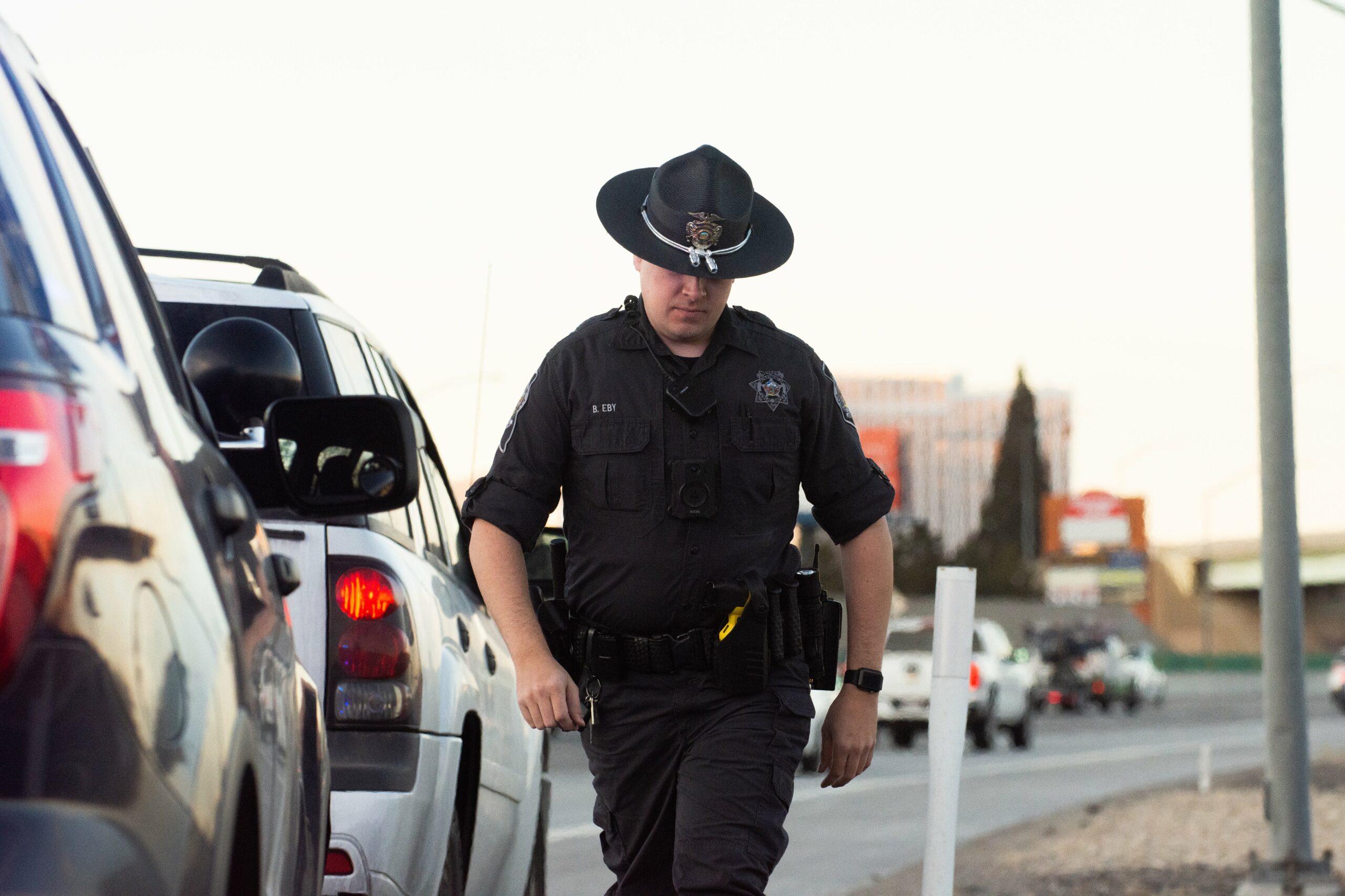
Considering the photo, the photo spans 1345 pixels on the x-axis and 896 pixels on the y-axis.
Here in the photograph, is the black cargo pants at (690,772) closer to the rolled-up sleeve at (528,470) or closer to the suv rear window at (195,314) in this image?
the rolled-up sleeve at (528,470)

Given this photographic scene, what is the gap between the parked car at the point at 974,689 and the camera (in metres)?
26.9

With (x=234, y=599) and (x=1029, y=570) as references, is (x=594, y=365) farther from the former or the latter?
(x=1029, y=570)

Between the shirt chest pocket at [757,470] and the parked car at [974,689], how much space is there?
21831 millimetres

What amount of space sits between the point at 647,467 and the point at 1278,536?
609 centimetres

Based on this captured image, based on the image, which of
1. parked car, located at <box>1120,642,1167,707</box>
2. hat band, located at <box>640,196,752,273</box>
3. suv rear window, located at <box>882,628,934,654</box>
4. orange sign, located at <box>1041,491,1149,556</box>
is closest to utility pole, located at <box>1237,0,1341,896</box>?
hat band, located at <box>640,196,752,273</box>

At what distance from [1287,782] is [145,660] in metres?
8.72

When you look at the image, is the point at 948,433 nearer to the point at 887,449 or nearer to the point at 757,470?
the point at 887,449

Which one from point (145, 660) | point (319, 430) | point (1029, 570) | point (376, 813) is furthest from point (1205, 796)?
point (1029, 570)

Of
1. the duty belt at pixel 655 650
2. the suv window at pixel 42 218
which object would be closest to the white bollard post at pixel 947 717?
the duty belt at pixel 655 650

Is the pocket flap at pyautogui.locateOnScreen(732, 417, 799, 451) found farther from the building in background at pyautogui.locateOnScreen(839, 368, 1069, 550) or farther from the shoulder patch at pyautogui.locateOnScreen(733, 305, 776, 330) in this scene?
the building in background at pyautogui.locateOnScreen(839, 368, 1069, 550)

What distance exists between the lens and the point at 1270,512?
971 centimetres

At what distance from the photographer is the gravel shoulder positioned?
33.8 feet

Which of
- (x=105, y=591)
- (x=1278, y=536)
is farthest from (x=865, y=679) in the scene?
(x=1278, y=536)

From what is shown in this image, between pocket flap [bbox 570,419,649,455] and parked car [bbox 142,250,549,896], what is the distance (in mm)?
387
